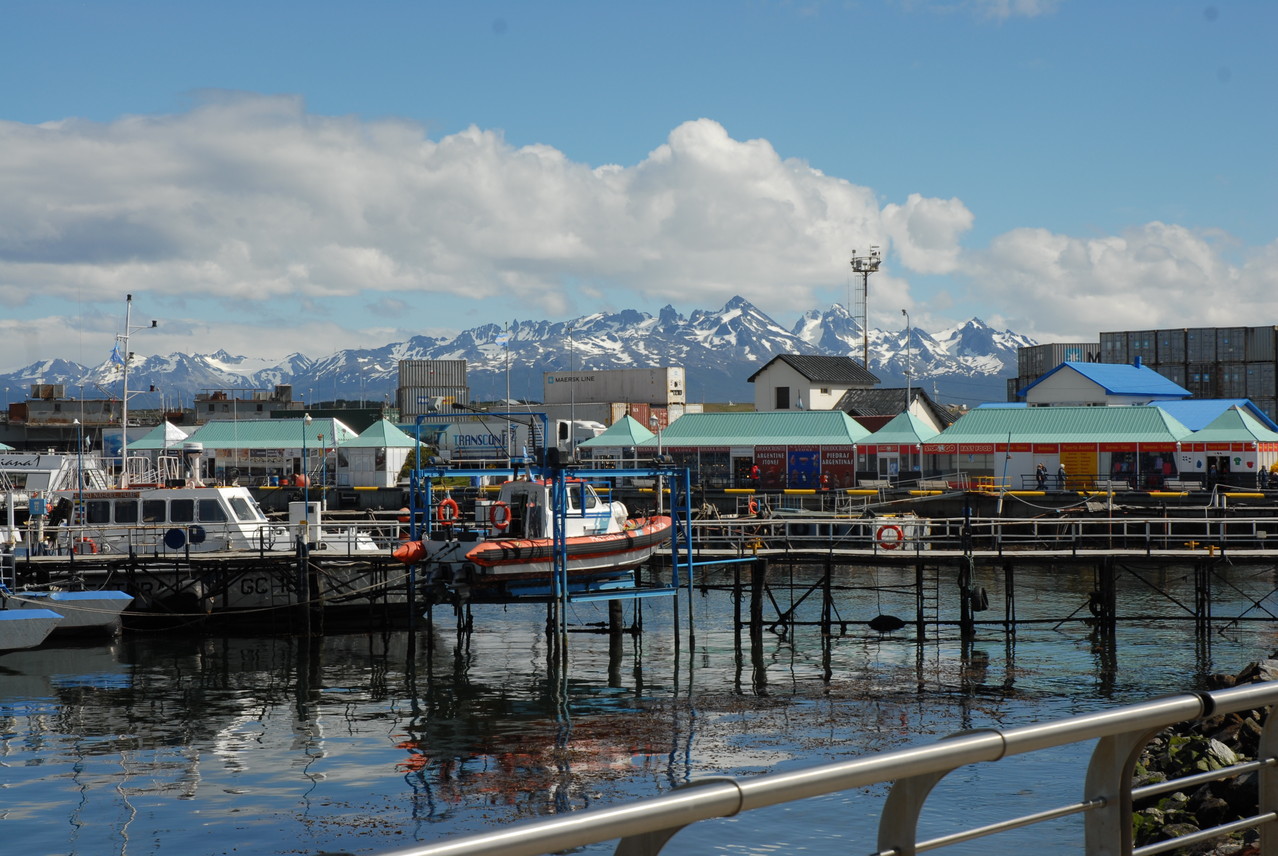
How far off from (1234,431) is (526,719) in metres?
54.0

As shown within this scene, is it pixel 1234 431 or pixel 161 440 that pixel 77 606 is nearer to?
pixel 1234 431

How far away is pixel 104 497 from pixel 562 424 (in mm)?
17617

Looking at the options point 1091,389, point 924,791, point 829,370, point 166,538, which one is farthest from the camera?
point 829,370

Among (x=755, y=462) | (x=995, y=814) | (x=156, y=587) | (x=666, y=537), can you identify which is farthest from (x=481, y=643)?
(x=755, y=462)

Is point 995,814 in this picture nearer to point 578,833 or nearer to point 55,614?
point 578,833

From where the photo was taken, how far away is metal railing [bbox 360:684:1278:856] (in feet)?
11.0

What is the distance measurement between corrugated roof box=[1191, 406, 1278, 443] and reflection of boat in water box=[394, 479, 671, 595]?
44245mm

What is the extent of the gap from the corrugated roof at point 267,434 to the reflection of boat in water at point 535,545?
60344 millimetres

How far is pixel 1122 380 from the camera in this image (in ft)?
289

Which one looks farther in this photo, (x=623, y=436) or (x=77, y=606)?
(x=623, y=436)

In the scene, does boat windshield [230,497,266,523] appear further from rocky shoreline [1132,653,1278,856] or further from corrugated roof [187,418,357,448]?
corrugated roof [187,418,357,448]

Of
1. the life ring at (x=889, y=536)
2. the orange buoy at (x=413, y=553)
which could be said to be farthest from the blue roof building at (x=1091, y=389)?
the orange buoy at (x=413, y=553)

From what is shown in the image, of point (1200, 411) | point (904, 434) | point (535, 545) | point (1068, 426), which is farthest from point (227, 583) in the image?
point (1200, 411)

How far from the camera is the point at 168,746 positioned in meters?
23.7
